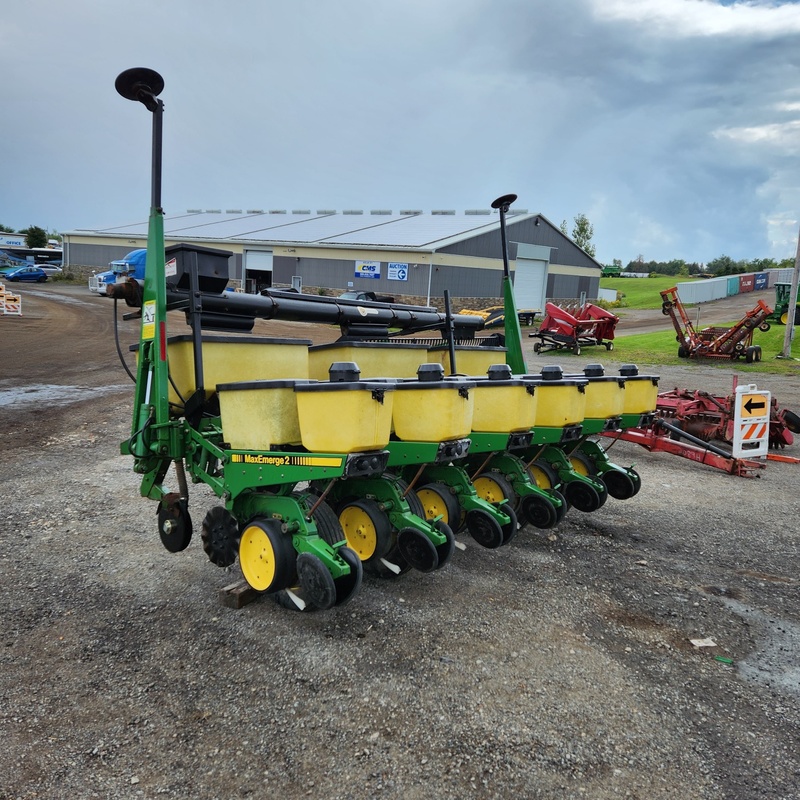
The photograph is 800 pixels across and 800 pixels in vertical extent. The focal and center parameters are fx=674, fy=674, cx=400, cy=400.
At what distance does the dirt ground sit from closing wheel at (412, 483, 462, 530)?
426mm

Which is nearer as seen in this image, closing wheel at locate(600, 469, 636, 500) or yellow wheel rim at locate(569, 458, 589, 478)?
closing wheel at locate(600, 469, 636, 500)

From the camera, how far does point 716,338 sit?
750 inches

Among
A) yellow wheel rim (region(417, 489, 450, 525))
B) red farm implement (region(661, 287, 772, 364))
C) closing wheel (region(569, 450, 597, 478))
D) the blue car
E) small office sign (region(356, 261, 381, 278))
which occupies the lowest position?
yellow wheel rim (region(417, 489, 450, 525))

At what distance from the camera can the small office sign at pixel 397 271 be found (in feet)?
102

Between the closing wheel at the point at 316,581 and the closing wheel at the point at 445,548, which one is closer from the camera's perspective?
the closing wheel at the point at 316,581

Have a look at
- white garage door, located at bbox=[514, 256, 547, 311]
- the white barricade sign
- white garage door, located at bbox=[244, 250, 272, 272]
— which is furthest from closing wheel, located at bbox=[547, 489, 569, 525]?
white garage door, located at bbox=[244, 250, 272, 272]

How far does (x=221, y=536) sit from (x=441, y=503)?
4.67ft

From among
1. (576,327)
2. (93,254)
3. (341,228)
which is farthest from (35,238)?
(576,327)

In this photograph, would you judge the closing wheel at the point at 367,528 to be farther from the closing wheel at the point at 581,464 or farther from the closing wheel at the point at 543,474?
the closing wheel at the point at 581,464

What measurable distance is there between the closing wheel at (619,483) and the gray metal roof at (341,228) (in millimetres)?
25283

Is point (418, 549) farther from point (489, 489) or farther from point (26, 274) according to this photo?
point (26, 274)

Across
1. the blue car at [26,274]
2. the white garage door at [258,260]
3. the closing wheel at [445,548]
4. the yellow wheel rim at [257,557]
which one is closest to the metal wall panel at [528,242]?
the white garage door at [258,260]

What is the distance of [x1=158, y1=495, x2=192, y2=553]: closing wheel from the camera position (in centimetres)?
427

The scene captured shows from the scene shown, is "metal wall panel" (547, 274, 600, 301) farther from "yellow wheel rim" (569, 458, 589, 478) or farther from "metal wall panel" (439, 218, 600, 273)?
"yellow wheel rim" (569, 458, 589, 478)
